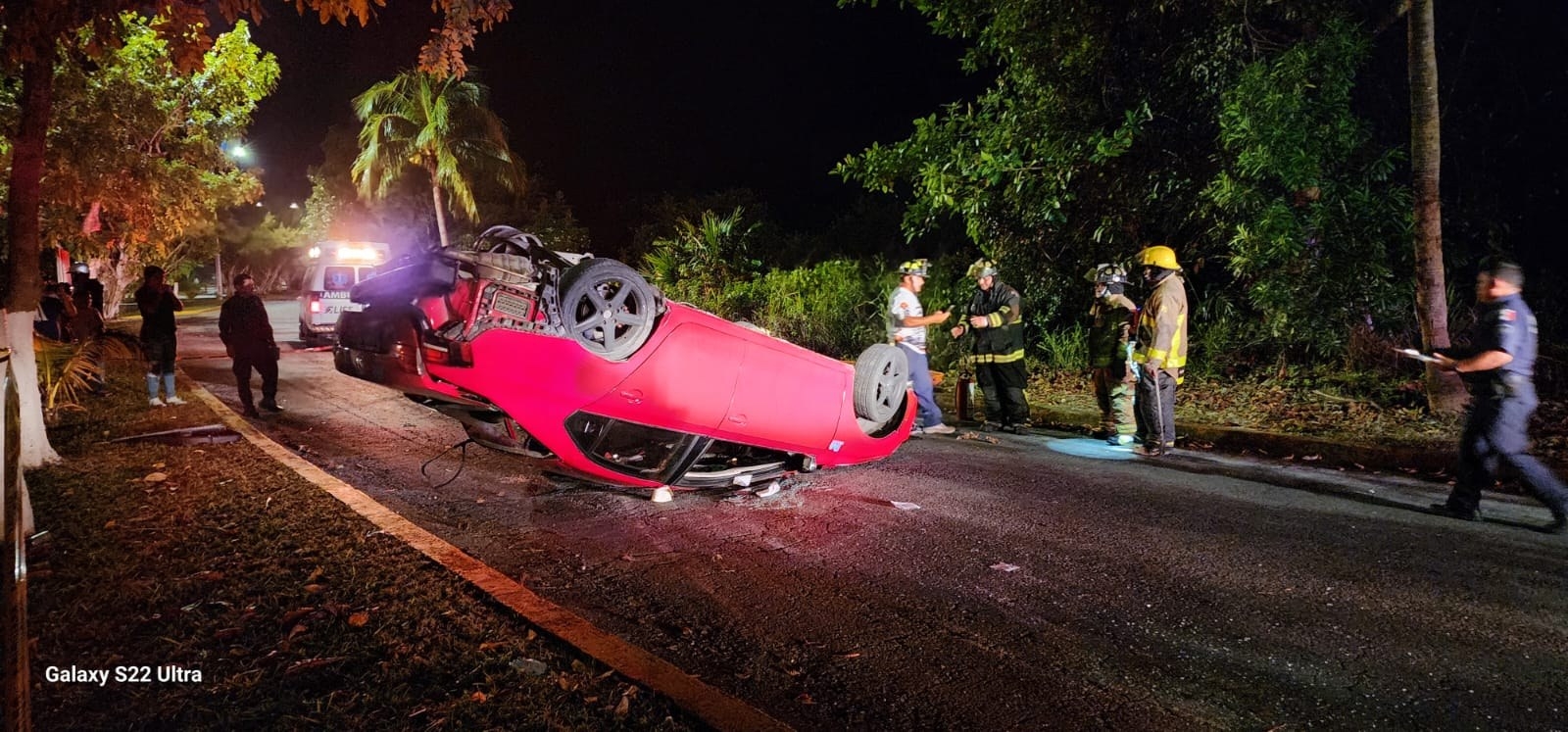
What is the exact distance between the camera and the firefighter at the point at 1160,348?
6.96m

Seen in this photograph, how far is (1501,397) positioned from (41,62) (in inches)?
360

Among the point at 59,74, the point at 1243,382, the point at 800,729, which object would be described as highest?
the point at 59,74

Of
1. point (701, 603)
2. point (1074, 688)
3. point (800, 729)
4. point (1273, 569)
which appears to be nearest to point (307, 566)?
point (701, 603)

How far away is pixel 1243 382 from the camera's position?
9.38 metres

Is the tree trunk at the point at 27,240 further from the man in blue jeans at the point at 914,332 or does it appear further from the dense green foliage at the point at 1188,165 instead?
the dense green foliage at the point at 1188,165

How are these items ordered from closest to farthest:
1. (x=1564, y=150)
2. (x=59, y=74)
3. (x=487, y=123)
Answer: (x=59, y=74) < (x=1564, y=150) < (x=487, y=123)

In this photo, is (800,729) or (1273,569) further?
(1273,569)

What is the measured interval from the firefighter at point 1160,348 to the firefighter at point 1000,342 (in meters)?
1.26

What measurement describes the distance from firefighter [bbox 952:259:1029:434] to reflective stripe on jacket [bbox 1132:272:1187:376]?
135cm

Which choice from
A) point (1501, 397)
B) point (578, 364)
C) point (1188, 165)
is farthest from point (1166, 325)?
point (578, 364)

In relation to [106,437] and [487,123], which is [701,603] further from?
[487,123]

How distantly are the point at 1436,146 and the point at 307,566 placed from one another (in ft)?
29.9

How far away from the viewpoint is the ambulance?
16.9 meters

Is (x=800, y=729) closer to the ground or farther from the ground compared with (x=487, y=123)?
closer to the ground
